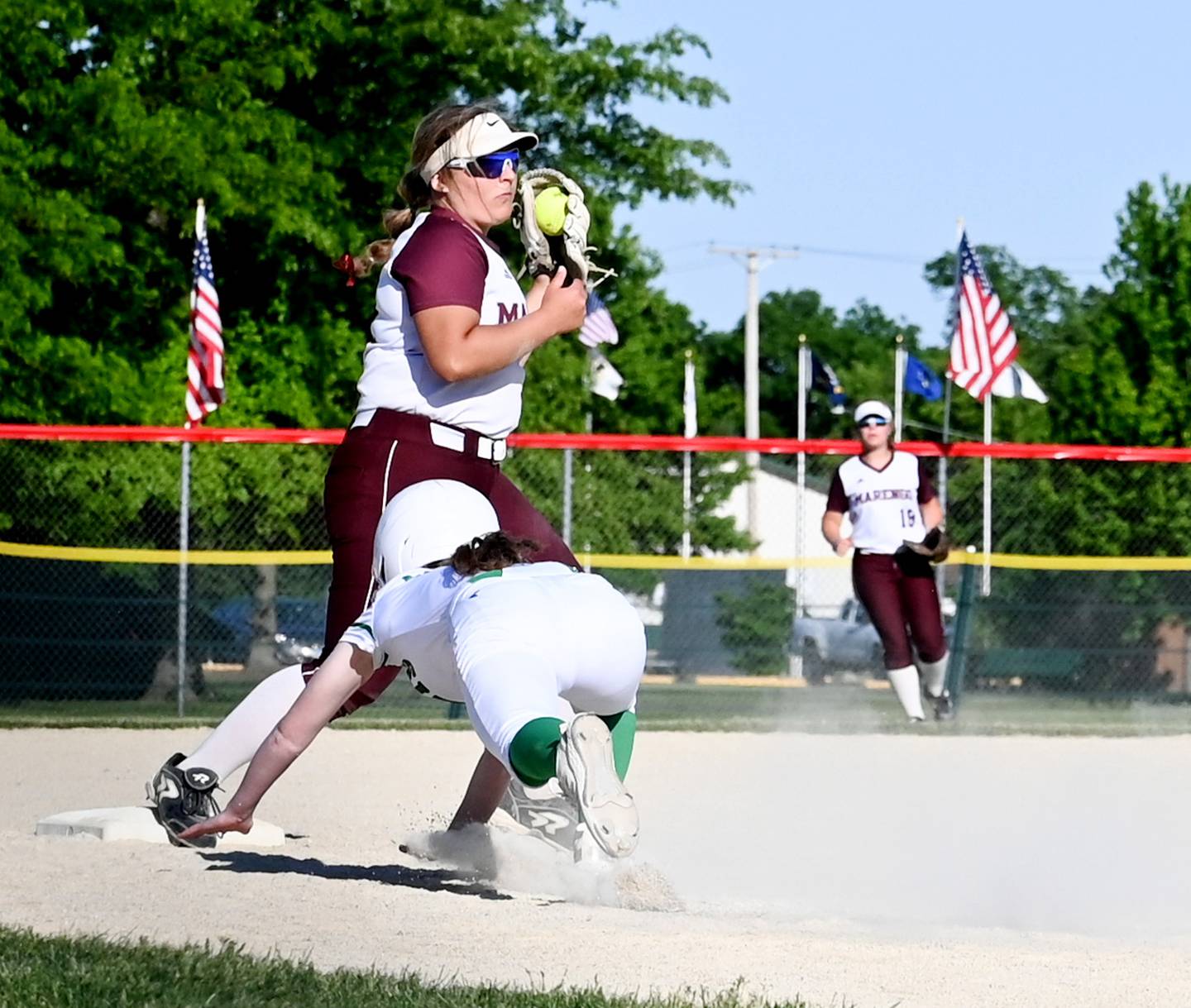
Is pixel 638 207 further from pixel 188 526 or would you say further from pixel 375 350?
pixel 375 350

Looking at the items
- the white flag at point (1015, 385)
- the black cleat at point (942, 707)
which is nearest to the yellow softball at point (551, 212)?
the black cleat at point (942, 707)

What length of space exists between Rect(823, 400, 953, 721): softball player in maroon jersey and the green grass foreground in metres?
8.21

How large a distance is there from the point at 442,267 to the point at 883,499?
746 centimetres

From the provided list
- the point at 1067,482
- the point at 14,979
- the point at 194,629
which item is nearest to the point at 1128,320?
the point at 1067,482

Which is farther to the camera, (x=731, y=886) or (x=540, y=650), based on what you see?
(x=731, y=886)

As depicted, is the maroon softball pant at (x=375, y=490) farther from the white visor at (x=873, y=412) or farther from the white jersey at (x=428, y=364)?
the white visor at (x=873, y=412)

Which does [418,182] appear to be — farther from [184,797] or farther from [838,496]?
[838,496]

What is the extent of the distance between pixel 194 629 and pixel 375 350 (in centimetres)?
821

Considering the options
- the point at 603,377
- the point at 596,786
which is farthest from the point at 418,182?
the point at 603,377

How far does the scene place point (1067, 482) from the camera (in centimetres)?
1545

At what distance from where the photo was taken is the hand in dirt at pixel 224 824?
16.4 feet

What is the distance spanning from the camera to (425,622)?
448 cm

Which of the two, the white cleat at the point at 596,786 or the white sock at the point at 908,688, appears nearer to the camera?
the white cleat at the point at 596,786

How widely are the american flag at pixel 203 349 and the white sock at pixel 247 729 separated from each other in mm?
9743
